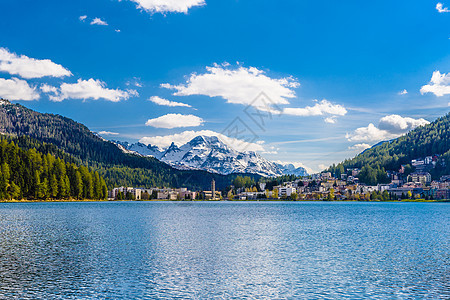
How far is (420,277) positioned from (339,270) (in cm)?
666

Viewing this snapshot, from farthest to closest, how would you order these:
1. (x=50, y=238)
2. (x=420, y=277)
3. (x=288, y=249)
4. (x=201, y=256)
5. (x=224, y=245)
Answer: (x=50, y=238)
(x=224, y=245)
(x=288, y=249)
(x=201, y=256)
(x=420, y=277)

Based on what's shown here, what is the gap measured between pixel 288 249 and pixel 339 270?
46.2 ft

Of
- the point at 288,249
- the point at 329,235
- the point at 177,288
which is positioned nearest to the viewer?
the point at 177,288

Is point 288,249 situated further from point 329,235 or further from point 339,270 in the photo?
point 329,235

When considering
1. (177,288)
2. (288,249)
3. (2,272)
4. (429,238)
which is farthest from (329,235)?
(2,272)

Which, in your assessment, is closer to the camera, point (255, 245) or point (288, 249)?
point (288, 249)

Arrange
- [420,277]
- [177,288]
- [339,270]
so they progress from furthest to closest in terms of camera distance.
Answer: [339,270]
[420,277]
[177,288]

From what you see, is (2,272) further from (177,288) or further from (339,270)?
(339,270)

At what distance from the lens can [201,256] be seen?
1789 inches

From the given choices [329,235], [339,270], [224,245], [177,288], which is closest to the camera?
[177,288]

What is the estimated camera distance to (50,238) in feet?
199

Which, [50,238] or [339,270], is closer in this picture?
[339,270]

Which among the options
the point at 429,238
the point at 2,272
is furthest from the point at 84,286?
the point at 429,238

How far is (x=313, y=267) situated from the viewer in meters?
39.6
